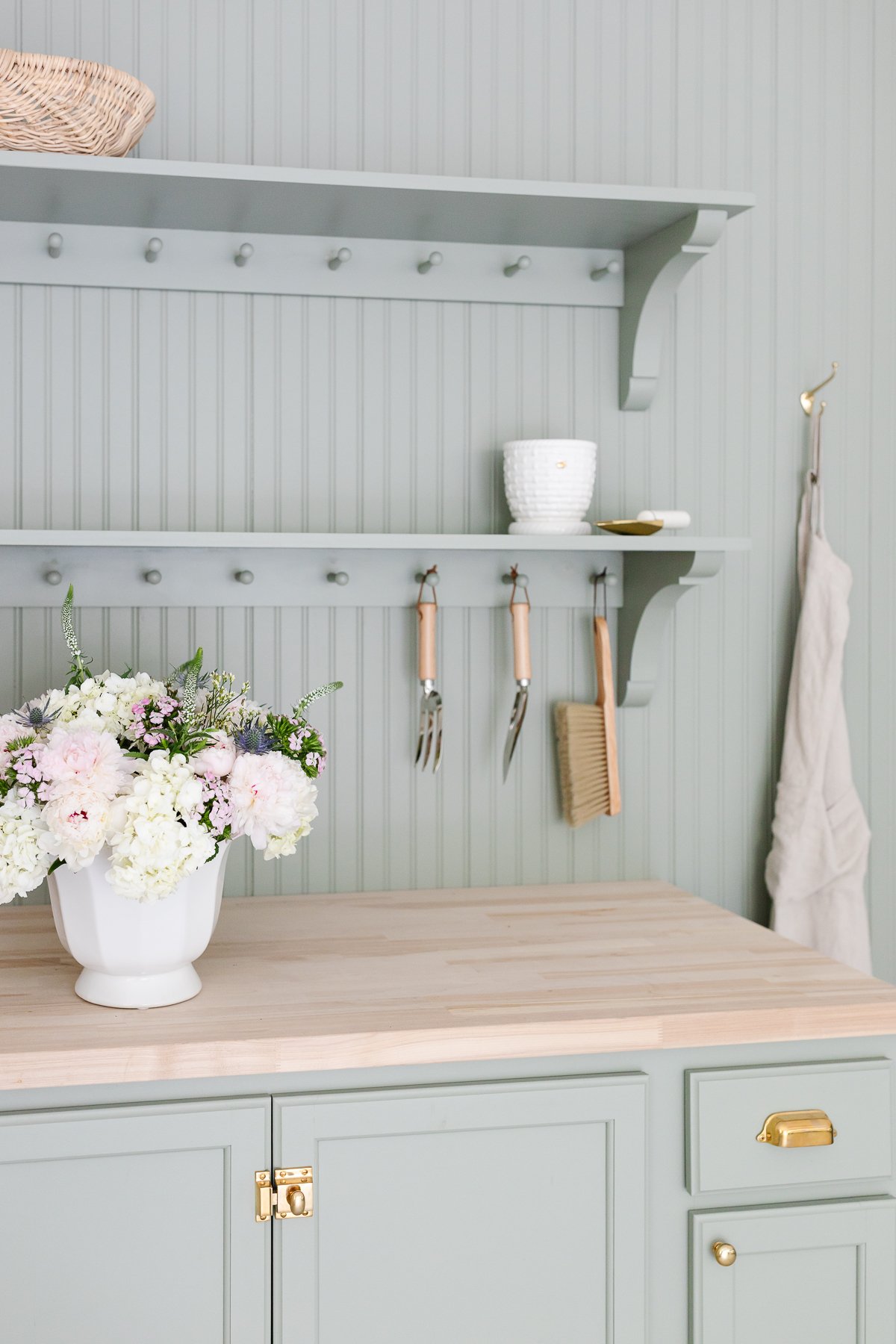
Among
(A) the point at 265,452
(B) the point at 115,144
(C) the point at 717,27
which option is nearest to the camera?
(B) the point at 115,144

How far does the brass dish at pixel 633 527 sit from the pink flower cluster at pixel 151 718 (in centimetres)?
70

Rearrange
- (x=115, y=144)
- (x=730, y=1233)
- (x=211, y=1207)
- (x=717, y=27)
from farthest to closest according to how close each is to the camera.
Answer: (x=717, y=27) < (x=115, y=144) < (x=730, y=1233) < (x=211, y=1207)

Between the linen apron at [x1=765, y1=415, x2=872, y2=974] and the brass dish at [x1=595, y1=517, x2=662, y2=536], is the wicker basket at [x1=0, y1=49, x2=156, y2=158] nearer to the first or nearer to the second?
the brass dish at [x1=595, y1=517, x2=662, y2=536]

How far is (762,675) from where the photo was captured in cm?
193

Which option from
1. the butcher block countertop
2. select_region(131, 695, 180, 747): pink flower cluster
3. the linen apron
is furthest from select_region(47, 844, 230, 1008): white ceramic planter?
the linen apron

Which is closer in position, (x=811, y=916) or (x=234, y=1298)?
(x=234, y=1298)

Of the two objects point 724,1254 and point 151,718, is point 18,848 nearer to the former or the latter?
point 151,718

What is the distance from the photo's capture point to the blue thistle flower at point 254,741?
4.15ft

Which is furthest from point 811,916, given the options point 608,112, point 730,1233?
point 608,112

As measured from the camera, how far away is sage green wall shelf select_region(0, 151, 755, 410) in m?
1.50

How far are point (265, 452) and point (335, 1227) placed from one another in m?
1.05

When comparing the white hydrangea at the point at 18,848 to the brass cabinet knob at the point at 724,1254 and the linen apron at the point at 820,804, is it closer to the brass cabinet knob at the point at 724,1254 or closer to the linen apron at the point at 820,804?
the brass cabinet knob at the point at 724,1254

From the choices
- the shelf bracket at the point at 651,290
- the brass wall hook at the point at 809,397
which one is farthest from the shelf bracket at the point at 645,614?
the brass wall hook at the point at 809,397

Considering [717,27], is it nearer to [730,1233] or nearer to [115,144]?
[115,144]
